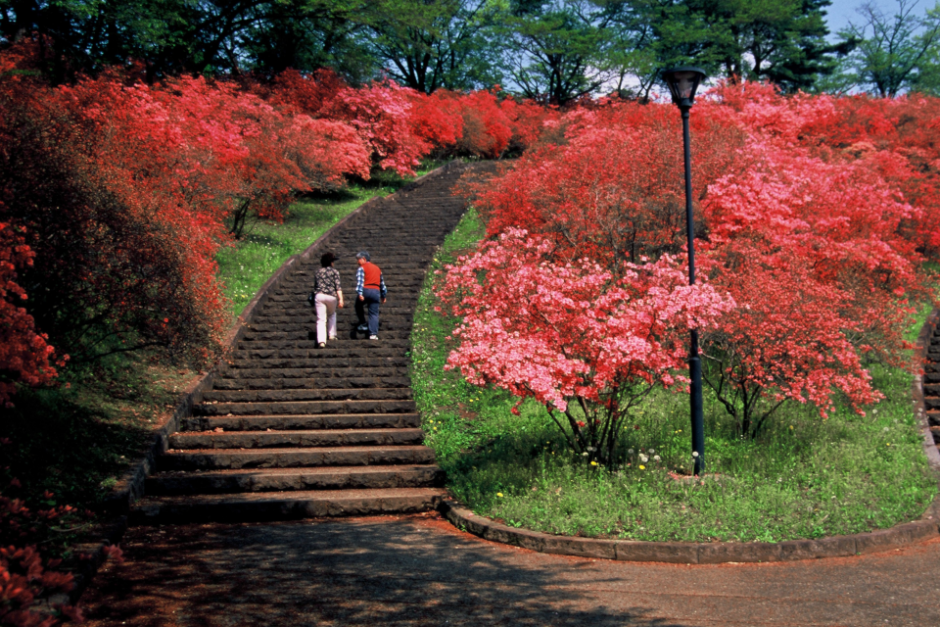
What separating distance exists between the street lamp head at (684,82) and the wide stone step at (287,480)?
5.47 metres

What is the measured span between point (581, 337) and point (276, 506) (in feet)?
13.0

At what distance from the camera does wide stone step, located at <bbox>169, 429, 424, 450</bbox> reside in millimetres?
Result: 9672

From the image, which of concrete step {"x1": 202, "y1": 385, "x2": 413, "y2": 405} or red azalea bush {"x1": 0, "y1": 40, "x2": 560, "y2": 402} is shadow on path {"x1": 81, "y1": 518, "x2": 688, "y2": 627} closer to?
red azalea bush {"x1": 0, "y1": 40, "x2": 560, "y2": 402}

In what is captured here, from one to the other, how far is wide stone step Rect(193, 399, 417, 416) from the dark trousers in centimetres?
255

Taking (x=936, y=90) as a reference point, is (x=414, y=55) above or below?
above

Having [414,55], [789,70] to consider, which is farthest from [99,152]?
[789,70]

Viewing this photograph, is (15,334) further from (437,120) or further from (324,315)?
(437,120)

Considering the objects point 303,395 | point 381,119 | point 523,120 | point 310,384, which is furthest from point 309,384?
point 523,120

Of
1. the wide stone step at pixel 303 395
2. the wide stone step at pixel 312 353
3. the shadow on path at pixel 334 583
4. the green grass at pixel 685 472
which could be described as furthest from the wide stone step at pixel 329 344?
the shadow on path at pixel 334 583

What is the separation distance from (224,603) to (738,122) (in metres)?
18.1

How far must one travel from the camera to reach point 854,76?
125 feet

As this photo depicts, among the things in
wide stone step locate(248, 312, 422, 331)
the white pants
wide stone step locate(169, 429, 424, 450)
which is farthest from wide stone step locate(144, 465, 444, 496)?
wide stone step locate(248, 312, 422, 331)

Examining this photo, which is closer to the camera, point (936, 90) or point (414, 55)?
point (936, 90)

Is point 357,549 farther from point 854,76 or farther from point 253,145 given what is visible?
point 854,76
